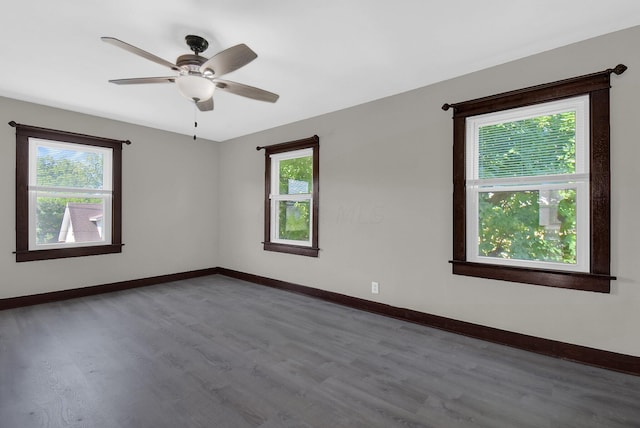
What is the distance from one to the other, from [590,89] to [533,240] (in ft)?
4.15

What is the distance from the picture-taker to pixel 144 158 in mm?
4941

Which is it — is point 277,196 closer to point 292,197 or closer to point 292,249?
point 292,197

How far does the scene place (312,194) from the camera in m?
4.41

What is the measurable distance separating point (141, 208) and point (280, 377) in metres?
3.87

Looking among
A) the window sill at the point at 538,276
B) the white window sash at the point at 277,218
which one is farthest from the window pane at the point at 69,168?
the window sill at the point at 538,276

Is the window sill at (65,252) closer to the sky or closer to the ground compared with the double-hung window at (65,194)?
closer to the ground

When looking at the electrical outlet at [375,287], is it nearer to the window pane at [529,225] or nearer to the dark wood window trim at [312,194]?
the dark wood window trim at [312,194]

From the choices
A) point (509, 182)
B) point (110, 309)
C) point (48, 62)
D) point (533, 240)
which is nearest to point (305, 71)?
point (509, 182)

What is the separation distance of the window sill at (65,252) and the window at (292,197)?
224 centimetres

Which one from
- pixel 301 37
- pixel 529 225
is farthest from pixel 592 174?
pixel 301 37

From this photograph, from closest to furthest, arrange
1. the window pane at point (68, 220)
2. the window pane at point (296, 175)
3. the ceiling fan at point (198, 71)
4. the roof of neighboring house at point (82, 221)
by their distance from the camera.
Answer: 1. the ceiling fan at point (198, 71)
2. the window pane at point (68, 220)
3. the roof of neighboring house at point (82, 221)
4. the window pane at point (296, 175)

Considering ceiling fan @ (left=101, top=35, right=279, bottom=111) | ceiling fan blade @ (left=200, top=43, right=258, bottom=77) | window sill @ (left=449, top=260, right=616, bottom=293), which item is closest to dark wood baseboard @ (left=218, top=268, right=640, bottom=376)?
window sill @ (left=449, top=260, right=616, bottom=293)

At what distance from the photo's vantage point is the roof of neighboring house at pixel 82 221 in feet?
13.9

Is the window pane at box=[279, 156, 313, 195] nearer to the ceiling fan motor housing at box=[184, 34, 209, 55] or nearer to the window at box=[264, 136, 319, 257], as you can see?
the window at box=[264, 136, 319, 257]
